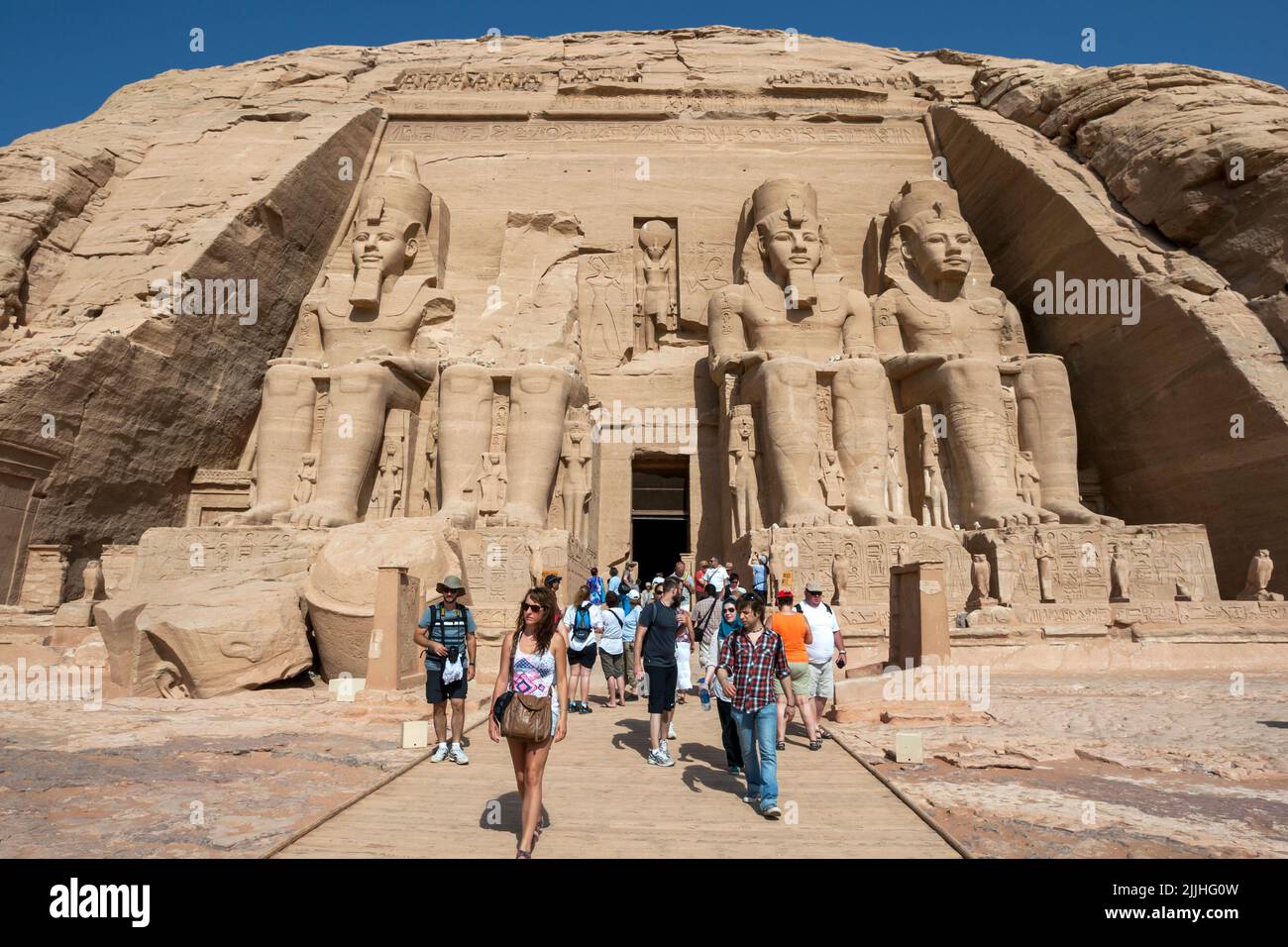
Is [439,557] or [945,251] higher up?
[945,251]

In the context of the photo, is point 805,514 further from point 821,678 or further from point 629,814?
point 629,814

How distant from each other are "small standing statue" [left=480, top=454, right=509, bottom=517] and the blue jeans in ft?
20.3

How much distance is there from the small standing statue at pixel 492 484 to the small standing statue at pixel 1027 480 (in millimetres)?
5563

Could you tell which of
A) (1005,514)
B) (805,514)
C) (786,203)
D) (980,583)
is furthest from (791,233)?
(980,583)

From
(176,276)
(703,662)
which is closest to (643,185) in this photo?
(176,276)

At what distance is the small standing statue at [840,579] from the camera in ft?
26.6

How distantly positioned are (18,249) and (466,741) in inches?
346

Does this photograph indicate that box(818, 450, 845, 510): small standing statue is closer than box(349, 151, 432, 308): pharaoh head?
Yes

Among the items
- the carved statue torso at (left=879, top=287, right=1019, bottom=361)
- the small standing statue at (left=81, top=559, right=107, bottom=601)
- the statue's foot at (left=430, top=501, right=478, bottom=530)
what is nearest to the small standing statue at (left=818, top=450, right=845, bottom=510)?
the carved statue torso at (left=879, top=287, right=1019, bottom=361)

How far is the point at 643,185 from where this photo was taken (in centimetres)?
1298

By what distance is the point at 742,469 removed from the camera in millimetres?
9883

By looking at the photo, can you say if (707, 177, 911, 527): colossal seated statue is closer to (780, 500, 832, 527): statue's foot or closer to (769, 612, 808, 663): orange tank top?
(780, 500, 832, 527): statue's foot

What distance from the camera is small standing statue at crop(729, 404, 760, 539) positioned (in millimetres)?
9734
